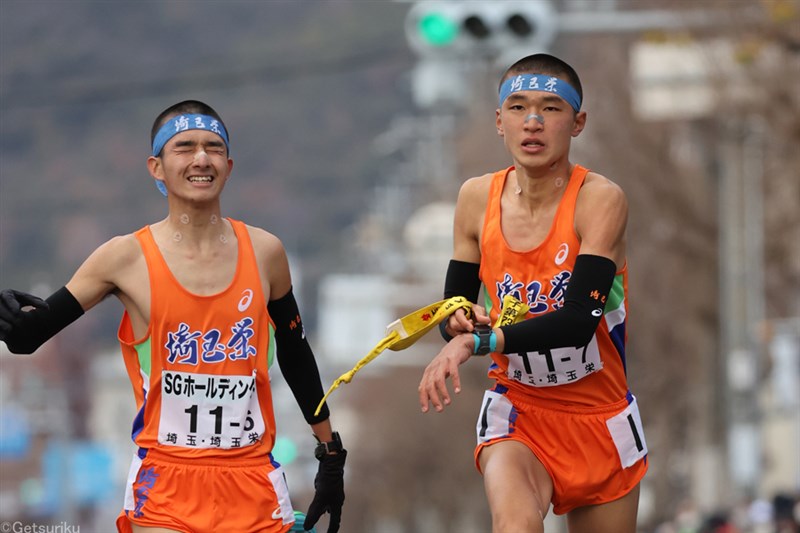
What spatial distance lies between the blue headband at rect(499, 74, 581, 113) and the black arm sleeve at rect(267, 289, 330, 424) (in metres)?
1.42

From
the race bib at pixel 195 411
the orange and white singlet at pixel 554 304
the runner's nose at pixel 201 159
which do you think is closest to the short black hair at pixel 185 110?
the runner's nose at pixel 201 159

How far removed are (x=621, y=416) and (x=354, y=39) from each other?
167 meters

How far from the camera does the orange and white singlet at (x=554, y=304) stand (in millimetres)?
8617

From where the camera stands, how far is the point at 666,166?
3812 cm

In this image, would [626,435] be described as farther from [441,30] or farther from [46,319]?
[441,30]

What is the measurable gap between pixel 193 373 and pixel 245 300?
0.41 metres

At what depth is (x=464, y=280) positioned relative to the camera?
29.3 feet

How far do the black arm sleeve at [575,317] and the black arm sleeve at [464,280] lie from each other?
653 mm

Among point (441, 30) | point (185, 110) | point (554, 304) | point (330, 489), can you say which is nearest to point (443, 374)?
point (554, 304)

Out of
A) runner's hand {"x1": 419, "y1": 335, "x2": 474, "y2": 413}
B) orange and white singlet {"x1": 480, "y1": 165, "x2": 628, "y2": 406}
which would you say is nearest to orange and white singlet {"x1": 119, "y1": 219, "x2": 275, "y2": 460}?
runner's hand {"x1": 419, "y1": 335, "x2": 474, "y2": 413}

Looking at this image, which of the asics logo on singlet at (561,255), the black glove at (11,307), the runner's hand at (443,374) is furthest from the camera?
the asics logo on singlet at (561,255)

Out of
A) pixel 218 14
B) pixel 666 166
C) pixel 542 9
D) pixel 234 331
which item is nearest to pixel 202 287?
pixel 234 331

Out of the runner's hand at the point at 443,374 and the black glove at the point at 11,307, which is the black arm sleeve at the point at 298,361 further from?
the black glove at the point at 11,307

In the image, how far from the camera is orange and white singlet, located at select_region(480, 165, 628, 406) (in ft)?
28.3
